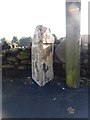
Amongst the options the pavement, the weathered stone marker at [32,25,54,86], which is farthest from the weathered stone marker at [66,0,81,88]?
the weathered stone marker at [32,25,54,86]

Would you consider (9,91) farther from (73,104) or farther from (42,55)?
(73,104)

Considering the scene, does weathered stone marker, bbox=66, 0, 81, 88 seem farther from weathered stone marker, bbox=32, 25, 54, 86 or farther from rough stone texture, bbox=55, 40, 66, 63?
weathered stone marker, bbox=32, 25, 54, 86

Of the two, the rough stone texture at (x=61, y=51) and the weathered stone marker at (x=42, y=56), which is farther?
the rough stone texture at (x=61, y=51)

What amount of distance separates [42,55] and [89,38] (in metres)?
0.82

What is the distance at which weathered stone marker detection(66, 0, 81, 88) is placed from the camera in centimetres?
342

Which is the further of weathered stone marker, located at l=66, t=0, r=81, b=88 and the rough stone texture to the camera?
the rough stone texture

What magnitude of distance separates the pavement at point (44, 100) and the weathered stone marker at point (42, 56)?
0.13m

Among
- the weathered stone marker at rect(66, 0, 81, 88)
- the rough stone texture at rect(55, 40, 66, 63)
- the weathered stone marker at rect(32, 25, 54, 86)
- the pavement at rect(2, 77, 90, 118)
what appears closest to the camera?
the pavement at rect(2, 77, 90, 118)

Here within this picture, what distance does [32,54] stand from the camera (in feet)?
12.5

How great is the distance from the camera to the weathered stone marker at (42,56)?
356 centimetres

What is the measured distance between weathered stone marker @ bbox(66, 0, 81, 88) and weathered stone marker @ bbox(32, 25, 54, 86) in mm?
282

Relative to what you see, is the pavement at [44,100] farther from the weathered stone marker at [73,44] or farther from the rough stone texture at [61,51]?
the rough stone texture at [61,51]

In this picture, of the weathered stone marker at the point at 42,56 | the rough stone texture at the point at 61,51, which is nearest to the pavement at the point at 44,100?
the weathered stone marker at the point at 42,56

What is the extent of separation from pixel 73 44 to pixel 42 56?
1.53ft
